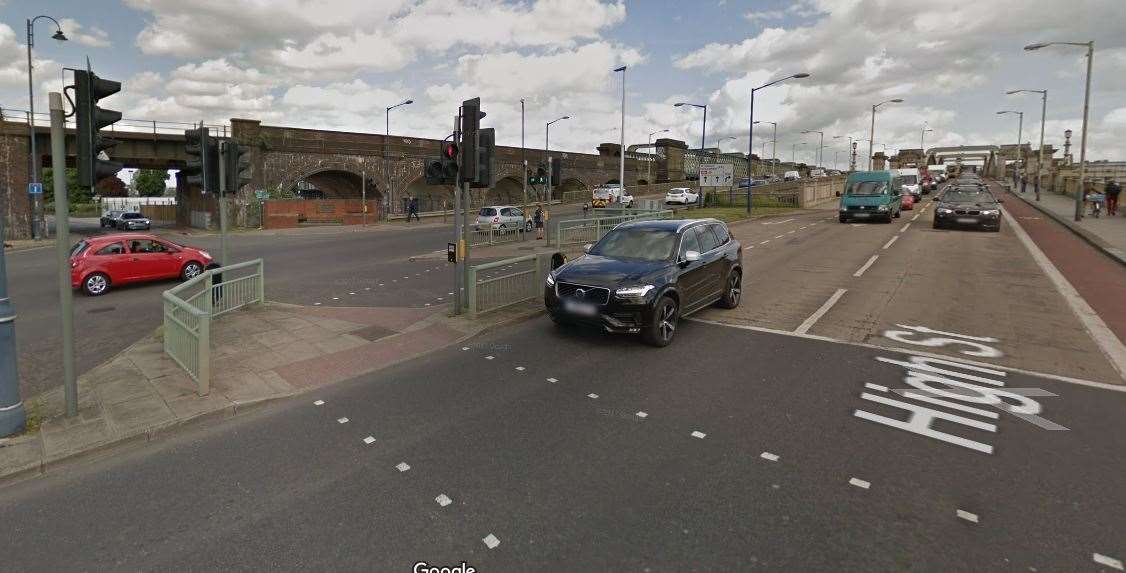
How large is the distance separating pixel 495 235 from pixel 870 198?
17711 mm

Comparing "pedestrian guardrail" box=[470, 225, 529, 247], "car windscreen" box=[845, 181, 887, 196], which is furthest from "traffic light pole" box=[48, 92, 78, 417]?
"car windscreen" box=[845, 181, 887, 196]

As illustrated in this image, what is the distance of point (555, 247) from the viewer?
2084cm

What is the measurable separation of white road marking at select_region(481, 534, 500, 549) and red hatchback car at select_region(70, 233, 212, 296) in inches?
521

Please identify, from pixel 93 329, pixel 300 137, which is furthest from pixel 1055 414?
pixel 300 137

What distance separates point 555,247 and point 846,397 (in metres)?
15.4

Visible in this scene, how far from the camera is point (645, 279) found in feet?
25.2

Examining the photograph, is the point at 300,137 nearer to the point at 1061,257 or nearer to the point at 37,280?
the point at 37,280

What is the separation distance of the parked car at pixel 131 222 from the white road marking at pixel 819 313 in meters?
42.1

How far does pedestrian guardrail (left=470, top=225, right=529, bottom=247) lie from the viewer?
23936 millimetres

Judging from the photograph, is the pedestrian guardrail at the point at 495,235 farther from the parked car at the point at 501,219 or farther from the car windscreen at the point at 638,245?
the car windscreen at the point at 638,245

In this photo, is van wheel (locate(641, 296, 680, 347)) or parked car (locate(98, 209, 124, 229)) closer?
van wheel (locate(641, 296, 680, 347))

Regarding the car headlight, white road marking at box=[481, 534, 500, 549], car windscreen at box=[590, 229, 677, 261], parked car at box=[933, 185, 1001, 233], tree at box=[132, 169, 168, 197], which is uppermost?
tree at box=[132, 169, 168, 197]

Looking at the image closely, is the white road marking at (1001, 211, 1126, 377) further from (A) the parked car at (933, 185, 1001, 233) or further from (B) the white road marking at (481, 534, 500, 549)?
(B) the white road marking at (481, 534, 500, 549)

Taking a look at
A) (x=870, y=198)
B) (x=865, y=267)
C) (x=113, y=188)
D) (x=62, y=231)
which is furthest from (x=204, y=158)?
(x=113, y=188)
